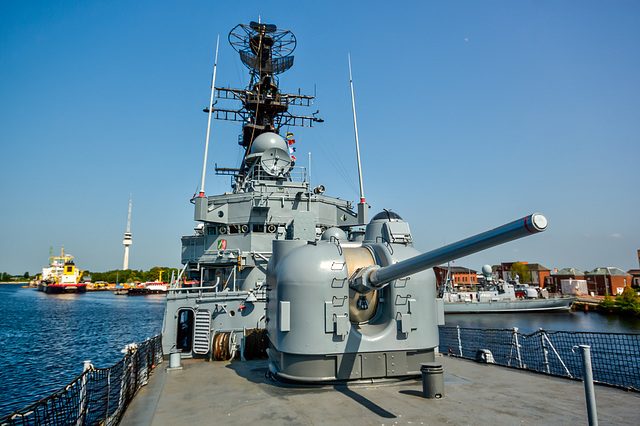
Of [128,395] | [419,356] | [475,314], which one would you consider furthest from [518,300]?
[128,395]

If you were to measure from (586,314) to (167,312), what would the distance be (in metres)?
42.2

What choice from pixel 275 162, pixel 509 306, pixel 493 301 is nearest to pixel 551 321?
pixel 509 306

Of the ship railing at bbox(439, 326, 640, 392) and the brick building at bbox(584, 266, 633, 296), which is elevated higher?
the brick building at bbox(584, 266, 633, 296)

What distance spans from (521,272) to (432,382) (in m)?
71.9

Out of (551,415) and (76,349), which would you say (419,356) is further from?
(76,349)

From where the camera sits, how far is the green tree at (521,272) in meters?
67.1

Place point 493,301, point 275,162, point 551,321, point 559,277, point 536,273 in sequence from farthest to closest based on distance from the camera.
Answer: point 536,273
point 559,277
point 493,301
point 551,321
point 275,162

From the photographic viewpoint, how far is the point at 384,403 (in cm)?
525

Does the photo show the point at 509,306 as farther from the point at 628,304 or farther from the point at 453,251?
the point at 453,251

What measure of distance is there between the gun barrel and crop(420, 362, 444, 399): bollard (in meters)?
1.41

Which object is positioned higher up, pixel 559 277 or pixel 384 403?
pixel 559 277

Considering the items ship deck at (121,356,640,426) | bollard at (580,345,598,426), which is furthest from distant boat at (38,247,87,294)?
bollard at (580,345,598,426)

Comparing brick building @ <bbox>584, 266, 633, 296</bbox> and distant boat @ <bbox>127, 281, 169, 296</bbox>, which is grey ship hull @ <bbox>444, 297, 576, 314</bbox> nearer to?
brick building @ <bbox>584, 266, 633, 296</bbox>

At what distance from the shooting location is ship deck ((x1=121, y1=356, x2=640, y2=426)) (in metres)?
4.66
